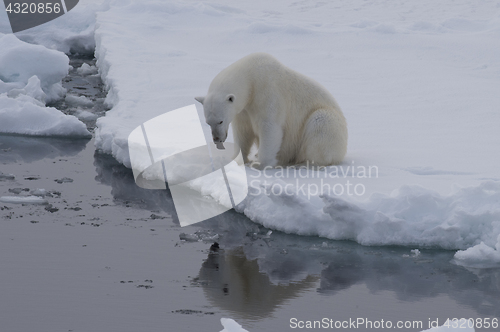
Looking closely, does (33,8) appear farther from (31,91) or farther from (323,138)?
(323,138)

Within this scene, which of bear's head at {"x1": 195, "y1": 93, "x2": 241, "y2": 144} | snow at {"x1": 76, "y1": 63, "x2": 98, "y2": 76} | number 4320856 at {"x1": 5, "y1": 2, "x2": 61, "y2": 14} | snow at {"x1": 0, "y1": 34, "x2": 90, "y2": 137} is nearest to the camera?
bear's head at {"x1": 195, "y1": 93, "x2": 241, "y2": 144}

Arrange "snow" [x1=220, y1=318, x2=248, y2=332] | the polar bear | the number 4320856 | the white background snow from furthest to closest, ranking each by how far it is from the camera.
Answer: the number 4320856, the polar bear, the white background snow, "snow" [x1=220, y1=318, x2=248, y2=332]

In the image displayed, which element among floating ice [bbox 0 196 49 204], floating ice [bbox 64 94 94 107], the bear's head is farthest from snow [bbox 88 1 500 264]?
floating ice [bbox 0 196 49 204]

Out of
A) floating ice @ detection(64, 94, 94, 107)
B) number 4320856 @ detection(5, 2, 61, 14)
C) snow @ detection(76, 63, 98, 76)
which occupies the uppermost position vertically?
number 4320856 @ detection(5, 2, 61, 14)

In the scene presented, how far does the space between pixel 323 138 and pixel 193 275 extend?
2099 millimetres

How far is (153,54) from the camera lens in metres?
11.6

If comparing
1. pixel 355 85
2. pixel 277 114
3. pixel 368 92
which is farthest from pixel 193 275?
pixel 355 85

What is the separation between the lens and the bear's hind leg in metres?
5.67

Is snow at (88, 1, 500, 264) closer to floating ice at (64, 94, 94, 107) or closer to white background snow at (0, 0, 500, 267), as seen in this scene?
white background snow at (0, 0, 500, 267)

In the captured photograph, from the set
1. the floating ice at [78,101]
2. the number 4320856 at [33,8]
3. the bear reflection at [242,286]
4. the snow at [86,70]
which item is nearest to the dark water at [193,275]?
the bear reflection at [242,286]

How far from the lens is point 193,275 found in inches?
163

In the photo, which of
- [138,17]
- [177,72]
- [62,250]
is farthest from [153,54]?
[62,250]

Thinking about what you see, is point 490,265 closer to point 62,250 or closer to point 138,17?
point 62,250

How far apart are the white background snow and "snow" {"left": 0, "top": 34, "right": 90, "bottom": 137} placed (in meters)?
0.02
